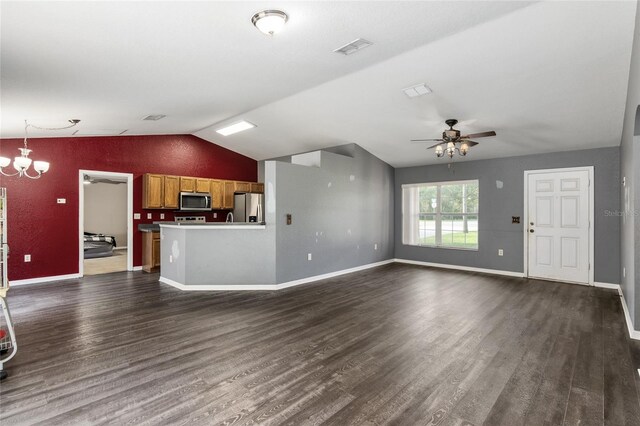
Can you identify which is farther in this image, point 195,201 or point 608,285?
point 195,201

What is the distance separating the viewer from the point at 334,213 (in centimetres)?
633

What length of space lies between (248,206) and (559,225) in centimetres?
623

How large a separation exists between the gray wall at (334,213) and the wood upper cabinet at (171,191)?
117 inches

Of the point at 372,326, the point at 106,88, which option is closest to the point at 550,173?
the point at 372,326

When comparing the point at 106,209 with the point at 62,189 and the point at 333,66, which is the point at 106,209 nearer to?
the point at 62,189

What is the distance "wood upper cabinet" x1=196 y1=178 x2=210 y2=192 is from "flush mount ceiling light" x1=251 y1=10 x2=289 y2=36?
5.68 metres

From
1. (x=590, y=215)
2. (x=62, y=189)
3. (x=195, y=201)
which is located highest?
(x=62, y=189)

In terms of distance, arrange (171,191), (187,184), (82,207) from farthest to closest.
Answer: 1. (187,184)
2. (171,191)
3. (82,207)

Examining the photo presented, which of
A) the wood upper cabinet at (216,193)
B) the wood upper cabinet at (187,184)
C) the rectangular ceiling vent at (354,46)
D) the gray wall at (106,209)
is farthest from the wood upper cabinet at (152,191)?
the rectangular ceiling vent at (354,46)

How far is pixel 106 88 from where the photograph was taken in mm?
3508

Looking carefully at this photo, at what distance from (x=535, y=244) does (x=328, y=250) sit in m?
3.85

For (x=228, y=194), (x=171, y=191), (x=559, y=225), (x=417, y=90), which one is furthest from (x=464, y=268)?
(x=171, y=191)

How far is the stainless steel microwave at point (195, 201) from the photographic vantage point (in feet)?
23.8

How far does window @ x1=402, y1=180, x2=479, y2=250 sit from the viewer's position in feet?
23.1
